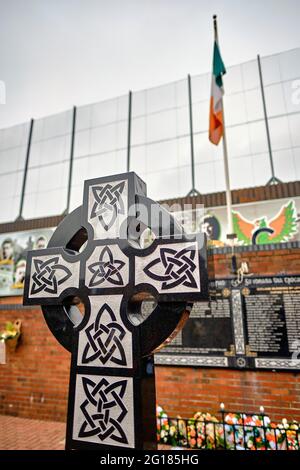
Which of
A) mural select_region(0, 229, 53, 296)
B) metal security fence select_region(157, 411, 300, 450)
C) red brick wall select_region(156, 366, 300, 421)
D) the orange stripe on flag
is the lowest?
metal security fence select_region(157, 411, 300, 450)

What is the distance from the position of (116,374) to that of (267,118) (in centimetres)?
852

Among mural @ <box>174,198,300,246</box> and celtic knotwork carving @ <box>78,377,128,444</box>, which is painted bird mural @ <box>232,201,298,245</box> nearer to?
mural @ <box>174,198,300,246</box>

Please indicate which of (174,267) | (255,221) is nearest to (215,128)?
(255,221)

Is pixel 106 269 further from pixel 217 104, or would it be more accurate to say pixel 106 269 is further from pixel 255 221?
pixel 255 221

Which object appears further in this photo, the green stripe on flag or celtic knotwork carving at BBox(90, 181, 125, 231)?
the green stripe on flag

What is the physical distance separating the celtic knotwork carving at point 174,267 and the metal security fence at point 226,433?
2777 mm

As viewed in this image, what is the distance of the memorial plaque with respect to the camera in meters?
3.74

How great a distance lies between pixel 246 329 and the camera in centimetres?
393

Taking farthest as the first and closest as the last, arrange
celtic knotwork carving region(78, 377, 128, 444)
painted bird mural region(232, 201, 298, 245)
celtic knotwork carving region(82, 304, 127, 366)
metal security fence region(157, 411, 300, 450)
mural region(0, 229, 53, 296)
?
mural region(0, 229, 53, 296) → painted bird mural region(232, 201, 298, 245) → metal security fence region(157, 411, 300, 450) → celtic knotwork carving region(82, 304, 127, 366) → celtic knotwork carving region(78, 377, 128, 444)

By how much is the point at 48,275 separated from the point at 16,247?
8.58 meters

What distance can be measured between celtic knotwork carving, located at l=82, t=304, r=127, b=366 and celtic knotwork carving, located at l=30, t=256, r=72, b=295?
0.35m

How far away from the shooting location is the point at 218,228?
7859mm

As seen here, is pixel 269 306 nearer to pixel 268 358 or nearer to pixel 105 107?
pixel 268 358

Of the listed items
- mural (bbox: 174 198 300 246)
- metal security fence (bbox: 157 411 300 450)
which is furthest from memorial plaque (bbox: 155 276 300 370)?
mural (bbox: 174 198 300 246)
